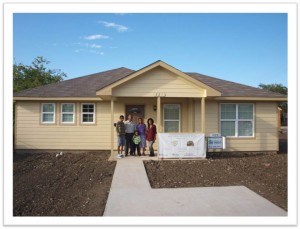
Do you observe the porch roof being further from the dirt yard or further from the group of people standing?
the dirt yard

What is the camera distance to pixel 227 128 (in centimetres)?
1376

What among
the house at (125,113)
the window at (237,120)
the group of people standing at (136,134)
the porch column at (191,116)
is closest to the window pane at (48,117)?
the house at (125,113)

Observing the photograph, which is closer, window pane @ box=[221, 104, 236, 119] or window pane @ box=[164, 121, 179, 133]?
window pane @ box=[221, 104, 236, 119]

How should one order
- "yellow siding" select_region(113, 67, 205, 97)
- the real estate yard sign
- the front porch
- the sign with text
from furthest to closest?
1. the front porch
2. the sign with text
3. "yellow siding" select_region(113, 67, 205, 97)
4. the real estate yard sign

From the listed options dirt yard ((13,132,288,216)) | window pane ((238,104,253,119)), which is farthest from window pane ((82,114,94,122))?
window pane ((238,104,253,119))

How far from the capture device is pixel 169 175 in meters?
8.68

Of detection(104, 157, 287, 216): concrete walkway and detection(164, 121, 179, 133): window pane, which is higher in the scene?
detection(164, 121, 179, 133): window pane

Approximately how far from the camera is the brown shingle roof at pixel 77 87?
13.7 metres

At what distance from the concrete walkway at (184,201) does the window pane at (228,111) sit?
6868 mm

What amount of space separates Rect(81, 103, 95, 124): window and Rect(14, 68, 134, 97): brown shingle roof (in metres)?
0.61

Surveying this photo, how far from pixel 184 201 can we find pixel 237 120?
8.51 meters

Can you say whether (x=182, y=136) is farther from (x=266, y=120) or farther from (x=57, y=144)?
(x=57, y=144)

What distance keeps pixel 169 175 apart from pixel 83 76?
34.7 feet

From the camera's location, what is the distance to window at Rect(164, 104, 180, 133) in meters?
14.1
